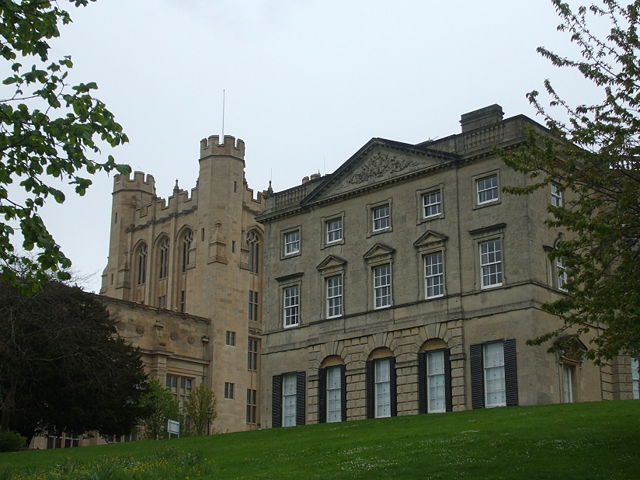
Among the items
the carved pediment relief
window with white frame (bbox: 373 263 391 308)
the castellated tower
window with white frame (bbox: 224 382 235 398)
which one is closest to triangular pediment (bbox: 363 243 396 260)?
window with white frame (bbox: 373 263 391 308)

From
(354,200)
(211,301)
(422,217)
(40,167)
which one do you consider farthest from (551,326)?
(211,301)

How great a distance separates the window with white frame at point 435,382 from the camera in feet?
154

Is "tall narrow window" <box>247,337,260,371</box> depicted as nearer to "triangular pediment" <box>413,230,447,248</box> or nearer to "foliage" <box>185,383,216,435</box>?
"foliage" <box>185,383,216,435</box>

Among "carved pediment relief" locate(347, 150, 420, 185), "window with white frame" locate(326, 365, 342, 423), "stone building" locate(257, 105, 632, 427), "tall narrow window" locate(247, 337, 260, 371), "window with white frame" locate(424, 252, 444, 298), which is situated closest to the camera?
"stone building" locate(257, 105, 632, 427)

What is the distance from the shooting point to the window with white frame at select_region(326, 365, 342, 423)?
168 ft

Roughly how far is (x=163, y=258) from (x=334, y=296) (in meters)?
38.5

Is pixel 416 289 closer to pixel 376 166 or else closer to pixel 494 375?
pixel 494 375

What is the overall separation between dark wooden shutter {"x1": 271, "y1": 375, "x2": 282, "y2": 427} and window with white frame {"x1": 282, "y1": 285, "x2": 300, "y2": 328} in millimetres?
2964

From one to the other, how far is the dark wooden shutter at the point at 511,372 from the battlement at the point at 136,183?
Result: 180ft

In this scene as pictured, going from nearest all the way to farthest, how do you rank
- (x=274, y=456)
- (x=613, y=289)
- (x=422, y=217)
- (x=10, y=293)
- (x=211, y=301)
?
(x=613, y=289), (x=274, y=456), (x=10, y=293), (x=422, y=217), (x=211, y=301)

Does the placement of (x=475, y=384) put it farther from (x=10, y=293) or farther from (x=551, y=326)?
(x=10, y=293)

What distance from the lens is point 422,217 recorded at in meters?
49.7

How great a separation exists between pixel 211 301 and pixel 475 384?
35902 millimetres

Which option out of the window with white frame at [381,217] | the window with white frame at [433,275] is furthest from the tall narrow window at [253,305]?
the window with white frame at [433,275]
